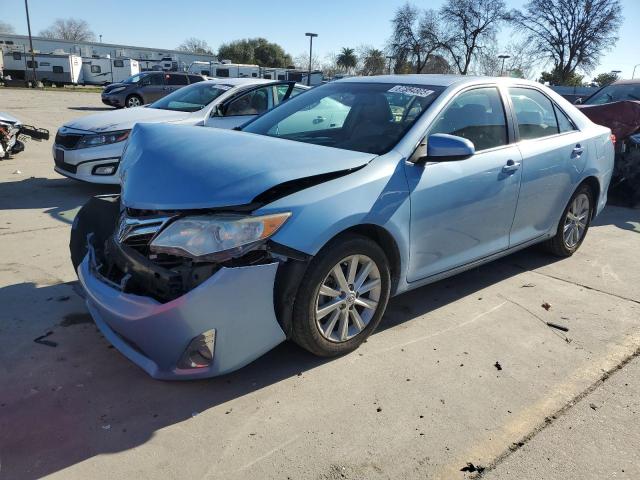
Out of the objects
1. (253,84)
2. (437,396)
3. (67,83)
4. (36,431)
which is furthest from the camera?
(67,83)

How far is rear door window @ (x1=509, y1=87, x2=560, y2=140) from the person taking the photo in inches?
165

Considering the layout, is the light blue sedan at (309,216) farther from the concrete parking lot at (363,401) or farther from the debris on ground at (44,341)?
the debris on ground at (44,341)

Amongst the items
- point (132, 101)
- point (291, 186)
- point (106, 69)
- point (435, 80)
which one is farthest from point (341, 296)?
point (106, 69)

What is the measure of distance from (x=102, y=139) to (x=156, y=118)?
31.4 inches

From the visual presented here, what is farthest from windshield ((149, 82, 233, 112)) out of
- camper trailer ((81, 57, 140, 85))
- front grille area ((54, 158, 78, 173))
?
camper trailer ((81, 57, 140, 85))

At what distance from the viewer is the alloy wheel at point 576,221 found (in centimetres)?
492

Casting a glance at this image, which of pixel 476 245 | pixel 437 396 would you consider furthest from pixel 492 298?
pixel 437 396

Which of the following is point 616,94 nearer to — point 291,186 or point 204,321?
point 291,186

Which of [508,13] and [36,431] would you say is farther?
[508,13]

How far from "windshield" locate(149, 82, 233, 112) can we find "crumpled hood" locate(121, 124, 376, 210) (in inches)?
185

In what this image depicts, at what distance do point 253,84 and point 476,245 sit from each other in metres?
5.19

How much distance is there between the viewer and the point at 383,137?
3.44 meters

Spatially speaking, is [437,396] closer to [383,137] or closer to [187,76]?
[383,137]

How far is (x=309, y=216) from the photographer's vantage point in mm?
2732
